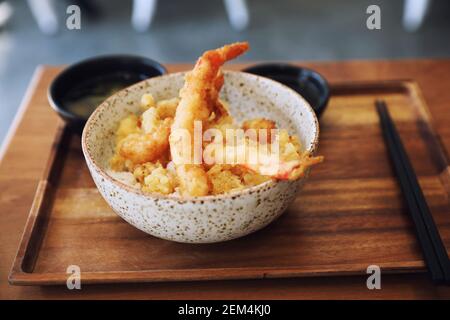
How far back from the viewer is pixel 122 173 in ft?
3.74

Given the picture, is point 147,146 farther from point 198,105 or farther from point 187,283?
point 187,283

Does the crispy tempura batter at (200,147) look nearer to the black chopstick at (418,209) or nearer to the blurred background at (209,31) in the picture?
the black chopstick at (418,209)

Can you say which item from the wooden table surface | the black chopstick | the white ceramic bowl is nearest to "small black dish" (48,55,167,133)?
the wooden table surface

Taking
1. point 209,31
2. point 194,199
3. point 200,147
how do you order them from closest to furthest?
point 194,199, point 200,147, point 209,31

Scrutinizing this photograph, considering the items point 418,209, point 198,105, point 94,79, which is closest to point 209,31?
point 94,79

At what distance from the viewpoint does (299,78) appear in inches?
60.1

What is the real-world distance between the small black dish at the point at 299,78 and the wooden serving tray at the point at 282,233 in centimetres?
16

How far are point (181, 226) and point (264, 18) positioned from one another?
9.80 ft

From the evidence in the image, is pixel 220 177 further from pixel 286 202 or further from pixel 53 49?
pixel 53 49

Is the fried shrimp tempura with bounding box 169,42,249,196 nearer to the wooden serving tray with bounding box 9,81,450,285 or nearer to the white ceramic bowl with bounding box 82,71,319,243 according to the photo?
the white ceramic bowl with bounding box 82,71,319,243

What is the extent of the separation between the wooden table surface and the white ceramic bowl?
Result: 0.36 ft

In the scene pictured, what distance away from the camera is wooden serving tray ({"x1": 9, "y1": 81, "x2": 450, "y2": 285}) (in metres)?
1.01

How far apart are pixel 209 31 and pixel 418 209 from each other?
266 centimetres

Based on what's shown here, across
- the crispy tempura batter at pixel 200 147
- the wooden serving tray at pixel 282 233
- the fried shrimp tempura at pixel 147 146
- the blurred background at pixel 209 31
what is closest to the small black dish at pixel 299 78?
the wooden serving tray at pixel 282 233
